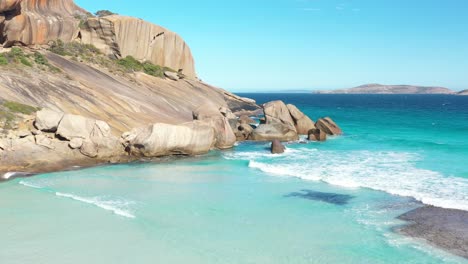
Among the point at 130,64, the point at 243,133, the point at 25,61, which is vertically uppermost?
the point at 130,64

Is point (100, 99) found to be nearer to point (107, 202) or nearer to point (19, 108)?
point (19, 108)

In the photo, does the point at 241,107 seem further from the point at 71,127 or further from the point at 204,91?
the point at 71,127

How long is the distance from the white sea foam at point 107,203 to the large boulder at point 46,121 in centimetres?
792

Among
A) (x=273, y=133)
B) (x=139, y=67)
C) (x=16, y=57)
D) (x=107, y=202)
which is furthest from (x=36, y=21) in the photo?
(x=107, y=202)

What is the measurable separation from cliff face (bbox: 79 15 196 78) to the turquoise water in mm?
25087

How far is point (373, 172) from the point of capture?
91.6ft

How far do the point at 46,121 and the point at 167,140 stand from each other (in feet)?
26.1

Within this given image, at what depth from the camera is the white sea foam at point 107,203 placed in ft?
63.2

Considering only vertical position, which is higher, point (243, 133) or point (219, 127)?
point (219, 127)

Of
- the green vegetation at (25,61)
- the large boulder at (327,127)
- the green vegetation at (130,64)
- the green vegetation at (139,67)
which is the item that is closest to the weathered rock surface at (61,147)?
the green vegetation at (25,61)

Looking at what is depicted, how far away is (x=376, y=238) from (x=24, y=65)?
30.6 metres

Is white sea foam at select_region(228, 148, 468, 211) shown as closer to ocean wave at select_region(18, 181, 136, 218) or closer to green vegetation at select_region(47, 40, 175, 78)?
ocean wave at select_region(18, 181, 136, 218)

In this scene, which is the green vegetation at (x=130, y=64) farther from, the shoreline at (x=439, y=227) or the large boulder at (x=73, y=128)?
the shoreline at (x=439, y=227)

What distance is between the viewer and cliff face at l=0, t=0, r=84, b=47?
124 feet
